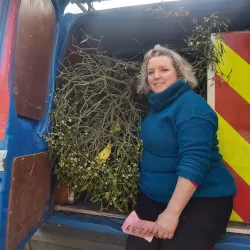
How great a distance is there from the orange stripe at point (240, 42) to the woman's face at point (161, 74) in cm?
35

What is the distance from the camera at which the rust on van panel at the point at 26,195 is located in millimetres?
1189

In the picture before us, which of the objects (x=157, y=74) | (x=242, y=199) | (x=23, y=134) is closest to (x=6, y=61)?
(x=23, y=134)

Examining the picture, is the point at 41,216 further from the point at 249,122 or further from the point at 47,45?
A: the point at 249,122

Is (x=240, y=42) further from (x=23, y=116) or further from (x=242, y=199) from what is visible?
(x=23, y=116)

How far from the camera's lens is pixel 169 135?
1.32 metres

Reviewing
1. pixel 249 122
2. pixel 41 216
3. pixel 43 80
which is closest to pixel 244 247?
pixel 249 122

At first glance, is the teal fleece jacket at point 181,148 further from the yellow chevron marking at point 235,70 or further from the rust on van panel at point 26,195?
the rust on van panel at point 26,195

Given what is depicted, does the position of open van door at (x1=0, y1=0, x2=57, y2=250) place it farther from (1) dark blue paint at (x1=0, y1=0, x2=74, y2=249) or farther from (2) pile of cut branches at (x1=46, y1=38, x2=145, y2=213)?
(2) pile of cut branches at (x1=46, y1=38, x2=145, y2=213)

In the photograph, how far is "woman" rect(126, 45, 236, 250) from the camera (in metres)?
1.18

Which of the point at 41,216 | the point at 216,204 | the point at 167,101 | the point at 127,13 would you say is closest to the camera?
the point at 216,204

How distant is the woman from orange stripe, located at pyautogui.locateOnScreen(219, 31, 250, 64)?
27 cm

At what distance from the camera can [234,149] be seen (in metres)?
1.45

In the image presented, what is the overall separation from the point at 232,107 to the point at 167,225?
28.6 inches

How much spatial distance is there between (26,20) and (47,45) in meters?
0.23
